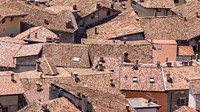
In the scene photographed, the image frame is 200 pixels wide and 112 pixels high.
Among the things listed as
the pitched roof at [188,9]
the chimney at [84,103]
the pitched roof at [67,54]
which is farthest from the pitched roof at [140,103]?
the pitched roof at [188,9]

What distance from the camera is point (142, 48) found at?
9200cm

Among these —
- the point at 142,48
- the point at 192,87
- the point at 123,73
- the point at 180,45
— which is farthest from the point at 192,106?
the point at 180,45

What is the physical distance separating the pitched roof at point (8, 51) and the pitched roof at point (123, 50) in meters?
9.59

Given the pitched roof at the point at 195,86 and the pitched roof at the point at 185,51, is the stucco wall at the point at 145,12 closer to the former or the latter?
the pitched roof at the point at 185,51

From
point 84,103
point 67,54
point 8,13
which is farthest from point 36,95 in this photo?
point 8,13

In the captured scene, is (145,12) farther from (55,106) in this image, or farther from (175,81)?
(55,106)

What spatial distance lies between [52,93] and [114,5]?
42.3 m

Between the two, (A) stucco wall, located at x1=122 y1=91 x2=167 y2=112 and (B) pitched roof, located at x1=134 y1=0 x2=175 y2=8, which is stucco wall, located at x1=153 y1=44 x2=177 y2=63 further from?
(B) pitched roof, located at x1=134 y1=0 x2=175 y2=8

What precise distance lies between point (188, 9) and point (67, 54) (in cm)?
2884

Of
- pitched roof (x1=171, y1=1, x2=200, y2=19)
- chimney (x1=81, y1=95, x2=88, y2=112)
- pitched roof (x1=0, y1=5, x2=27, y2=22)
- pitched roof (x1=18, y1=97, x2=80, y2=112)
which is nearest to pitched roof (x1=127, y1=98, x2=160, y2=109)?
chimney (x1=81, y1=95, x2=88, y2=112)

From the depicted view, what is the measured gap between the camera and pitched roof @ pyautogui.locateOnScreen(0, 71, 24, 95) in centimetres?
7262

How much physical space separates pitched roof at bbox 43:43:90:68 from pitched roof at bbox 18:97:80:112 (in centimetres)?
2215

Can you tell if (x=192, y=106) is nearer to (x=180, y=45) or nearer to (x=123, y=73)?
(x=123, y=73)

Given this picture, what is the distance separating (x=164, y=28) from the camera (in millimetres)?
101750
